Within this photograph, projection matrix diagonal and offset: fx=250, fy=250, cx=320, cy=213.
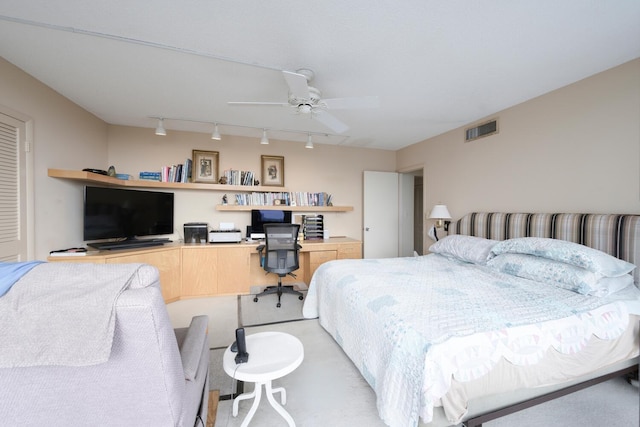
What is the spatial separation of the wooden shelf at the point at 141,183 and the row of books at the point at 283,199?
0.34 ft

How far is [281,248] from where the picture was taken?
3.28 metres

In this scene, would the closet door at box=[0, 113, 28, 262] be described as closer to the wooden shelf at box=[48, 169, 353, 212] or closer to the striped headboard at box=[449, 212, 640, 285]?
the wooden shelf at box=[48, 169, 353, 212]

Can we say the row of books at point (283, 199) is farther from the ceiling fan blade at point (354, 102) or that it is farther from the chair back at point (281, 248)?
the ceiling fan blade at point (354, 102)

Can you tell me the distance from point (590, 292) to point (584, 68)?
5.93 ft

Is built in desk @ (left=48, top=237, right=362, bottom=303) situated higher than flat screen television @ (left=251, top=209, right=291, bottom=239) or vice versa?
flat screen television @ (left=251, top=209, right=291, bottom=239)

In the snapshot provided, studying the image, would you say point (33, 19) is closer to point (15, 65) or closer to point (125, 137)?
point (15, 65)

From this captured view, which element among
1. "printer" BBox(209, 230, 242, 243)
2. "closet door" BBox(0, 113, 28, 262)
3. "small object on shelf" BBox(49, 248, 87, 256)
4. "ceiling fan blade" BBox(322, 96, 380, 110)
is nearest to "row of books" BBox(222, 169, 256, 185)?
"printer" BBox(209, 230, 242, 243)

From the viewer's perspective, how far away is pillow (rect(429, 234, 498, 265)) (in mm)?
2547

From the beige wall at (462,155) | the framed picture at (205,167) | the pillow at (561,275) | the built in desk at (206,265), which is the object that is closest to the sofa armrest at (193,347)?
the built in desk at (206,265)

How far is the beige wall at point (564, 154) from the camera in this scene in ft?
6.46

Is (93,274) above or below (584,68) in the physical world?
below

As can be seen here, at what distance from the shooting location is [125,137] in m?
3.55

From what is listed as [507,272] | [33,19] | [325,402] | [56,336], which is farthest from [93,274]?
[507,272]

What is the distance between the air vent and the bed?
125cm
